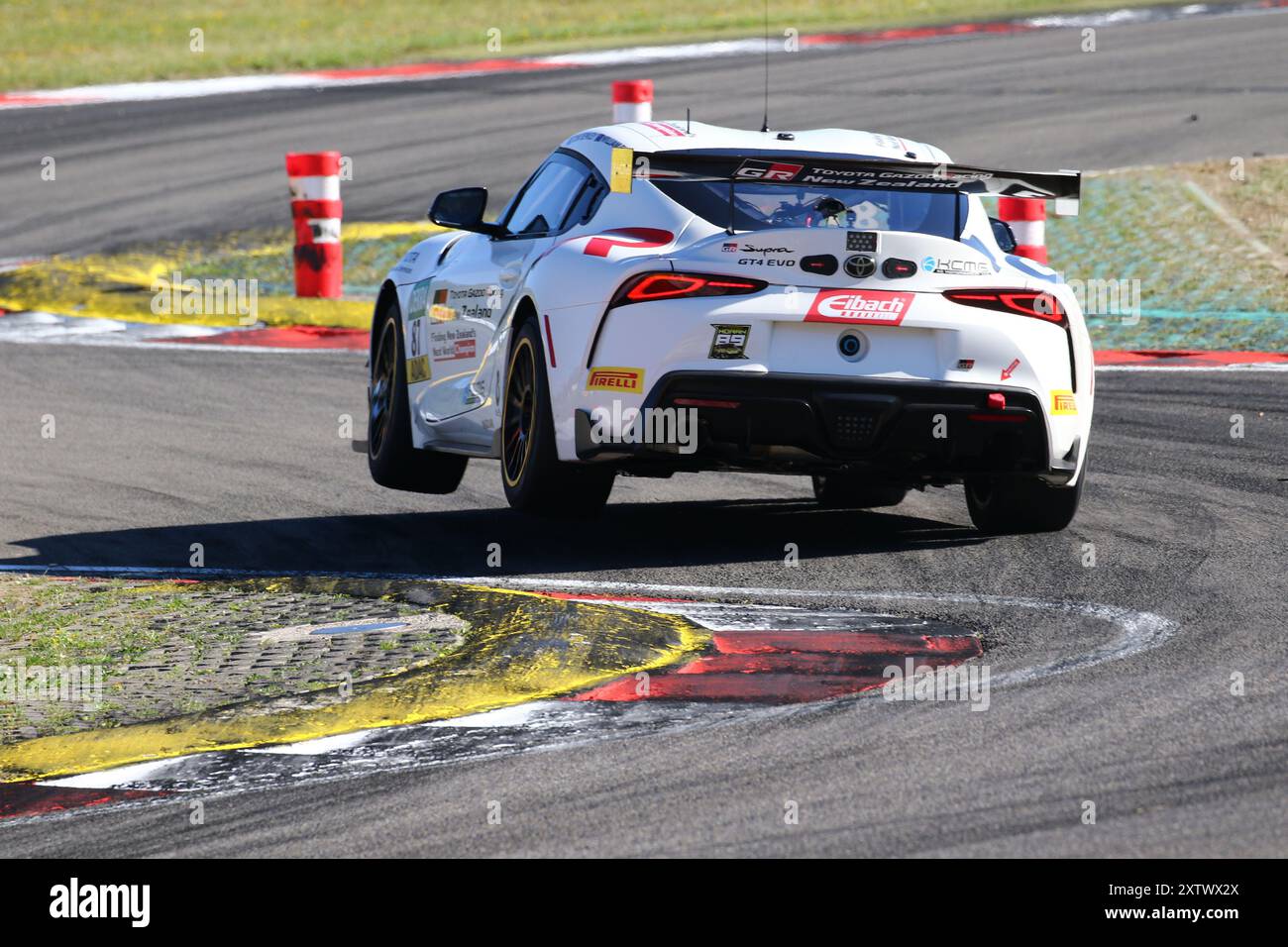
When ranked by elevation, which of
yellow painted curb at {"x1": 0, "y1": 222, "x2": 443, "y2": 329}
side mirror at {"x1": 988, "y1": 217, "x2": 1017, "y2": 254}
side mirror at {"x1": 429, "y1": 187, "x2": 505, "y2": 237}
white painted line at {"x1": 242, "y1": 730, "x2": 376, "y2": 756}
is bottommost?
yellow painted curb at {"x1": 0, "y1": 222, "x2": 443, "y2": 329}

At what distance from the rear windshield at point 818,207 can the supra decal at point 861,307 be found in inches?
14.7

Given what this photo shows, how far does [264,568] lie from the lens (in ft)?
26.5

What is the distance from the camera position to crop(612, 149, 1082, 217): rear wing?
25.0 ft

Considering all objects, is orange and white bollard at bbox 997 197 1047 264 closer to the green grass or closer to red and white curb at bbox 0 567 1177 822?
red and white curb at bbox 0 567 1177 822

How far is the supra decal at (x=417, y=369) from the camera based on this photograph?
30.6ft

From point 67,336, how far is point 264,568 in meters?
6.87

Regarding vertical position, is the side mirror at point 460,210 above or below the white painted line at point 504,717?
above

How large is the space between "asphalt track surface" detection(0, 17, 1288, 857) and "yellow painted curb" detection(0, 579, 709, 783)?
1.72 ft

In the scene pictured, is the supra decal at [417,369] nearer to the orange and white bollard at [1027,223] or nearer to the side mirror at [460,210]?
the side mirror at [460,210]

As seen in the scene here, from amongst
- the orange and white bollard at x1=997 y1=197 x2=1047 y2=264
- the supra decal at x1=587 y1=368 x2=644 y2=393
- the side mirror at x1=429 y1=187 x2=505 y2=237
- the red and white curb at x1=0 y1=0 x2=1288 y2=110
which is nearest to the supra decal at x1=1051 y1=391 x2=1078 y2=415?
the supra decal at x1=587 y1=368 x2=644 y2=393

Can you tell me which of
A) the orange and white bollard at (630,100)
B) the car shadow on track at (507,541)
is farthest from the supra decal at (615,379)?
the orange and white bollard at (630,100)

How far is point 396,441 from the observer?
9570mm
